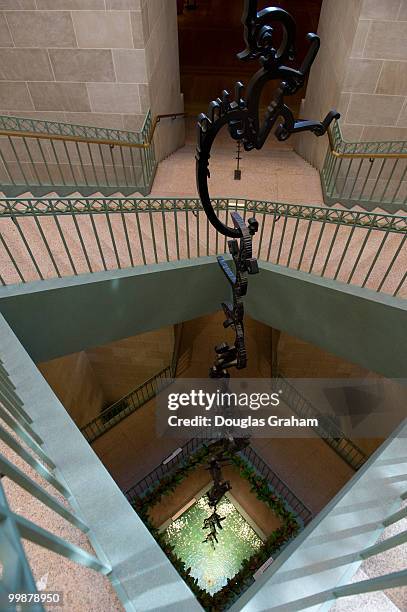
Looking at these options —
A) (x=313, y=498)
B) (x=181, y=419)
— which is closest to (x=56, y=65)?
(x=181, y=419)

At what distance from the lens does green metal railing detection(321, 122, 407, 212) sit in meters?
5.67

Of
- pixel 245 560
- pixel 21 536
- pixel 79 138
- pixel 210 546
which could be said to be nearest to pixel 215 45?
pixel 79 138

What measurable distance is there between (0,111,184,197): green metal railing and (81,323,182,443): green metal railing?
370 cm

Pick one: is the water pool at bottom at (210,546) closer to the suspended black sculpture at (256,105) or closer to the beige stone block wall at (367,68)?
the suspended black sculpture at (256,105)

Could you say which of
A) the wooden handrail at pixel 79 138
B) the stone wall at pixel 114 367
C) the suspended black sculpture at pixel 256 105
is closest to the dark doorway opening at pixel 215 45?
the wooden handrail at pixel 79 138

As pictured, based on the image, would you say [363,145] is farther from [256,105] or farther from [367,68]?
[256,105]

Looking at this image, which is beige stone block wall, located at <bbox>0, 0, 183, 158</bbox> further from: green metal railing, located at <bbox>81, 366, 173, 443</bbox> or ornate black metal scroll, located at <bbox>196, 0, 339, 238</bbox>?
green metal railing, located at <bbox>81, 366, 173, 443</bbox>

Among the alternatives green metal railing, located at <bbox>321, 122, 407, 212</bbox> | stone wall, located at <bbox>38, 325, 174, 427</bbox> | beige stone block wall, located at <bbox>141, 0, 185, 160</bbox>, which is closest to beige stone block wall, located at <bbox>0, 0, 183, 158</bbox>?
beige stone block wall, located at <bbox>141, 0, 185, 160</bbox>

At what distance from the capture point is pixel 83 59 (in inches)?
208

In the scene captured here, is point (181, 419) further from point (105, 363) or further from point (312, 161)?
point (312, 161)

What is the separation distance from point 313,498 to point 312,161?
21.0 feet

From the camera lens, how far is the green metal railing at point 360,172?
5.67 m

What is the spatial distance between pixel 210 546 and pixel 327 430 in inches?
124

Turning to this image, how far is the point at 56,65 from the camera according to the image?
17.6 ft
